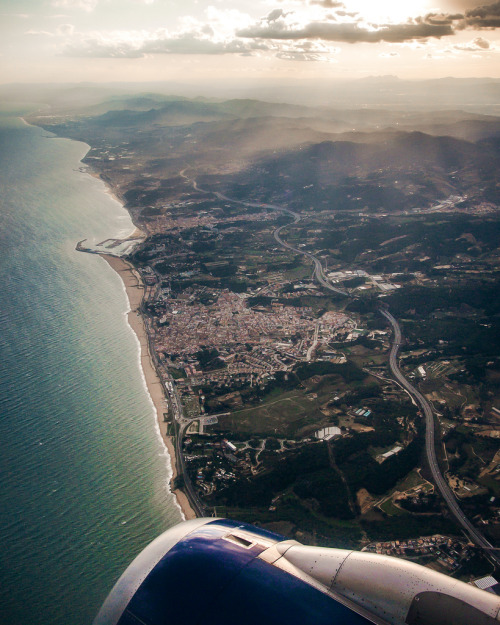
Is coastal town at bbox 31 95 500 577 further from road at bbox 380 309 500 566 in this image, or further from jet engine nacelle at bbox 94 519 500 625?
jet engine nacelle at bbox 94 519 500 625

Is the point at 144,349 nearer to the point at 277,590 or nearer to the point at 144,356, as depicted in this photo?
the point at 144,356

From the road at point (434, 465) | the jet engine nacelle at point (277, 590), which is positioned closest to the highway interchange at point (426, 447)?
the road at point (434, 465)

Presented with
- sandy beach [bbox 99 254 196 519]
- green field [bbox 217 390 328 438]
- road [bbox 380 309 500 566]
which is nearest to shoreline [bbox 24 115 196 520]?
sandy beach [bbox 99 254 196 519]

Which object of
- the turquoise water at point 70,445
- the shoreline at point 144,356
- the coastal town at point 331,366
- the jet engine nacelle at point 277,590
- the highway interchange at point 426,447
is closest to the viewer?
the jet engine nacelle at point 277,590

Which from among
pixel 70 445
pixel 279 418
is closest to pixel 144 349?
pixel 70 445

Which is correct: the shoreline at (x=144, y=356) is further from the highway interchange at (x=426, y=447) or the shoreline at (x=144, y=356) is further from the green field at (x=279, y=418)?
the green field at (x=279, y=418)

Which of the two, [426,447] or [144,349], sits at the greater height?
[144,349]
